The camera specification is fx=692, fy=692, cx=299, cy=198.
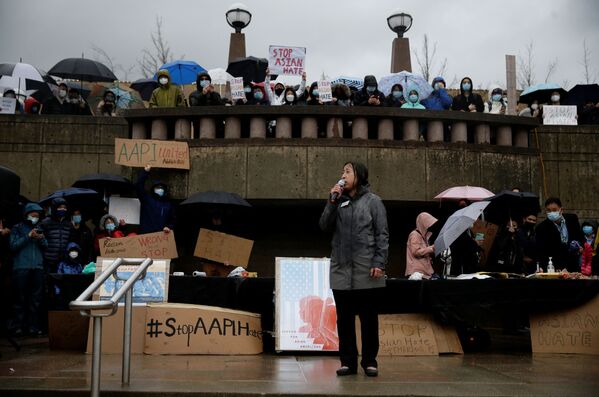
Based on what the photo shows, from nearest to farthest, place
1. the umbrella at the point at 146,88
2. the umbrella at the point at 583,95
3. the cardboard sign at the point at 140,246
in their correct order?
1. the cardboard sign at the point at 140,246
2. the umbrella at the point at 583,95
3. the umbrella at the point at 146,88

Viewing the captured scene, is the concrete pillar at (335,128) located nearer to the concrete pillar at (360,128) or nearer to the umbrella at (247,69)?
the concrete pillar at (360,128)

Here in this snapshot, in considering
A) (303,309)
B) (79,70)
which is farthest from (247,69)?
(303,309)

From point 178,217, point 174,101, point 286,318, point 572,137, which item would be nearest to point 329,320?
point 286,318

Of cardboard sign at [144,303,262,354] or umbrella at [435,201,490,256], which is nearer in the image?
cardboard sign at [144,303,262,354]

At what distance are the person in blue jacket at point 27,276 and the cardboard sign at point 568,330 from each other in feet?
23.7

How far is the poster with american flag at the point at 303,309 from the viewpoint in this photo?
833 centimetres

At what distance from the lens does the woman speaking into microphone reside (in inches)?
Answer: 261

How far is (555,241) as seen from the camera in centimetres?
1058

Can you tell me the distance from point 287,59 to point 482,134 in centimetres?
618

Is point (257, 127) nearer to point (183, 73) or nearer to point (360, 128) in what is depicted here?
point (360, 128)

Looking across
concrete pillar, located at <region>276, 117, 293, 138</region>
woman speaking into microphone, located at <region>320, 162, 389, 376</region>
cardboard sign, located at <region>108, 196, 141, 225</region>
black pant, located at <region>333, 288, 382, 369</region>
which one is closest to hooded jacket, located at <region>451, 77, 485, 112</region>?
concrete pillar, located at <region>276, 117, 293, 138</region>

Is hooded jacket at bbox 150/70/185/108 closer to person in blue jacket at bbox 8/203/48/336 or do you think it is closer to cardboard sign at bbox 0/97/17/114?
cardboard sign at bbox 0/97/17/114

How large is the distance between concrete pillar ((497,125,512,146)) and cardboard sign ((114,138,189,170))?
6067mm

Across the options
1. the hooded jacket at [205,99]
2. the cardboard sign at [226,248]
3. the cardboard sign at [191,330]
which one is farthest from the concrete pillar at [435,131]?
the cardboard sign at [191,330]
